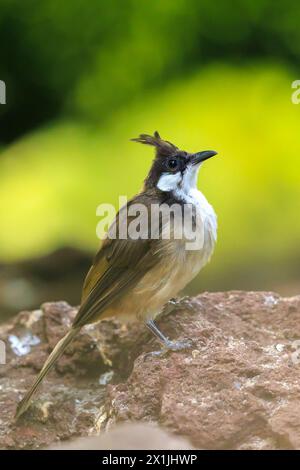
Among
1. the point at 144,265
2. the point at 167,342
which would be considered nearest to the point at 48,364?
the point at 167,342

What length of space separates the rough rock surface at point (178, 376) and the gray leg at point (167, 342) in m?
0.04

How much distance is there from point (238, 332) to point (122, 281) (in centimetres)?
54

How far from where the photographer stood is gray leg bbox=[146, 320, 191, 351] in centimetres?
345

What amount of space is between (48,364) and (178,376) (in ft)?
1.94

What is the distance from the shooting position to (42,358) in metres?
3.89

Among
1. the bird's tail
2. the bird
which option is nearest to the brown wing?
the bird

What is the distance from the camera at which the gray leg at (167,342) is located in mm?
3447

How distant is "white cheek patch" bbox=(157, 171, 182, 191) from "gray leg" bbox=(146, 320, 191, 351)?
678 mm

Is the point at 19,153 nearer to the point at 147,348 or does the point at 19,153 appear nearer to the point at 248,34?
the point at 248,34

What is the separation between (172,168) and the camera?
414 cm

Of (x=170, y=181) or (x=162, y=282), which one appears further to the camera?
(x=170, y=181)

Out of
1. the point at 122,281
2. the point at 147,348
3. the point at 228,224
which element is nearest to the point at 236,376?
the point at 147,348

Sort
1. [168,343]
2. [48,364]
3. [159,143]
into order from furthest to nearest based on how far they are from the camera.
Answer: [159,143], [48,364], [168,343]

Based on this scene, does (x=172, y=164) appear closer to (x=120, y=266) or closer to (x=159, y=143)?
(x=159, y=143)
